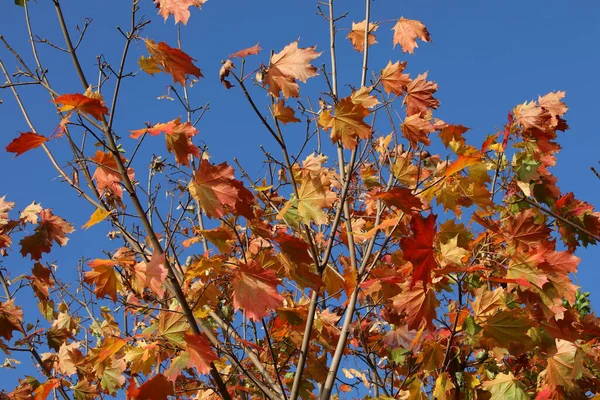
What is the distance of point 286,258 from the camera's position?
3.11 m

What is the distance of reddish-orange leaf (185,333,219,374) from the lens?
8.50 ft

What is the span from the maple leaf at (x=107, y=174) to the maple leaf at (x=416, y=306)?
4.84 ft

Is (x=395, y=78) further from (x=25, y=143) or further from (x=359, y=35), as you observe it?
(x=25, y=143)

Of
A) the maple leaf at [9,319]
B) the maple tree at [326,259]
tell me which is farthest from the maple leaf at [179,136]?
the maple leaf at [9,319]

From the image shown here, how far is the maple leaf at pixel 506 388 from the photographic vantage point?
3232 millimetres

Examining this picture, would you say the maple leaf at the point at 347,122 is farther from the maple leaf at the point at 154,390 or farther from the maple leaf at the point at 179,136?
the maple leaf at the point at 154,390

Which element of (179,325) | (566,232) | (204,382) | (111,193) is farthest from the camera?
(566,232)

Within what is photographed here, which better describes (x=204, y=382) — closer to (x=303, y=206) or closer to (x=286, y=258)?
(x=286, y=258)

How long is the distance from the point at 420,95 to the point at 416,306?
149 cm

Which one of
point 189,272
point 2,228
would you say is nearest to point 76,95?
point 189,272

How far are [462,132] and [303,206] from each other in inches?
58.8

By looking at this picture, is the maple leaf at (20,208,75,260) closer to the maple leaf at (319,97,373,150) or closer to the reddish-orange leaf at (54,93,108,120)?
the reddish-orange leaf at (54,93,108,120)

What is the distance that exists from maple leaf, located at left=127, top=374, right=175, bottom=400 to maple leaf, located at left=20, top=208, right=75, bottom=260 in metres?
1.84

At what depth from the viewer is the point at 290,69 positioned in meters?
3.08
